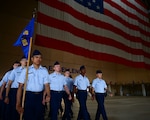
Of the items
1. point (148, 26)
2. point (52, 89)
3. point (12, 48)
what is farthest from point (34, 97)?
point (12, 48)

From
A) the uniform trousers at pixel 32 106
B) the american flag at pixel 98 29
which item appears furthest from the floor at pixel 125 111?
the uniform trousers at pixel 32 106

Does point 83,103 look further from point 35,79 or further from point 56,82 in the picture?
point 35,79

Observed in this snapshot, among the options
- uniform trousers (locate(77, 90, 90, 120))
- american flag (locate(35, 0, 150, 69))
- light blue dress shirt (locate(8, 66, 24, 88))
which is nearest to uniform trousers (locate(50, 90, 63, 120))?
uniform trousers (locate(77, 90, 90, 120))

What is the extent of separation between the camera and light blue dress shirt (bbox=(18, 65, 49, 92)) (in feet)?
8.32

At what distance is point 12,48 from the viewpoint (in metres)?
14.0

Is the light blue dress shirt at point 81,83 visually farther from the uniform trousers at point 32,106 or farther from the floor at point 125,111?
the uniform trousers at point 32,106

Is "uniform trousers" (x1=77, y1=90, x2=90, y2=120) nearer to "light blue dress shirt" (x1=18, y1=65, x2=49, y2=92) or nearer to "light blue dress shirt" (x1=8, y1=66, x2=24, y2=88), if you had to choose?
"light blue dress shirt" (x1=8, y1=66, x2=24, y2=88)

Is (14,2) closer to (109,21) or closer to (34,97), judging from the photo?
(109,21)

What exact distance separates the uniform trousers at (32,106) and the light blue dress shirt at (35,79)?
0.24 ft

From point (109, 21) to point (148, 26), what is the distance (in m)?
4.26

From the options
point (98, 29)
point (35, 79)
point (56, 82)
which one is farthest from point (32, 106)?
point (98, 29)

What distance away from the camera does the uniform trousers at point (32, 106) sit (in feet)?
8.02

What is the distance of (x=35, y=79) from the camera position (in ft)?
8.47

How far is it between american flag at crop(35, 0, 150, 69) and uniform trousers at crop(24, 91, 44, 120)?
390 centimetres
